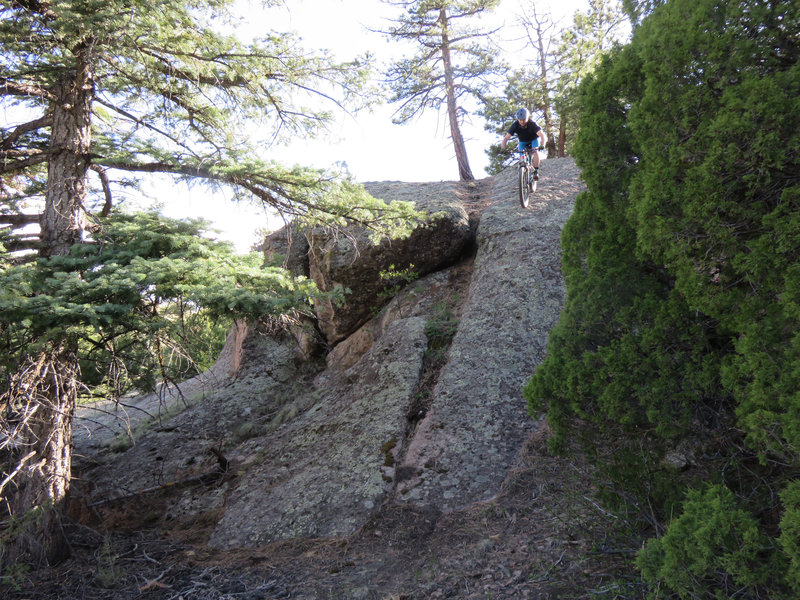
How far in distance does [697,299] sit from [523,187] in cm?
685

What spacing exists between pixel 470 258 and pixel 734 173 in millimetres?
6888

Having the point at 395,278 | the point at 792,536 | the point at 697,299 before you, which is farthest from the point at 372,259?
the point at 792,536

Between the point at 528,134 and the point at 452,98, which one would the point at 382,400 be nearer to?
the point at 528,134

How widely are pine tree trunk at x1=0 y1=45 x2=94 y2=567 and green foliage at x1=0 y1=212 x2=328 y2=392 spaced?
0.37 m

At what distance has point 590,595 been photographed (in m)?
2.92

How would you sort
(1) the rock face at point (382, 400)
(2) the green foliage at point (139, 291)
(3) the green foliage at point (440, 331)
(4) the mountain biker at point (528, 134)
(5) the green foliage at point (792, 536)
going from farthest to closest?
(4) the mountain biker at point (528, 134) < (3) the green foliage at point (440, 331) < (1) the rock face at point (382, 400) < (2) the green foliage at point (139, 291) < (5) the green foliage at point (792, 536)

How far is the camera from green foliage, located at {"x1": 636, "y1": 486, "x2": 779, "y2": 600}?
7.47 feet

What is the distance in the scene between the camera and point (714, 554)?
7.78 feet

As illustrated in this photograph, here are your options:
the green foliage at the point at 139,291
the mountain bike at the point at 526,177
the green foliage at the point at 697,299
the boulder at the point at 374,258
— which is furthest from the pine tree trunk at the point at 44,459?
the mountain bike at the point at 526,177

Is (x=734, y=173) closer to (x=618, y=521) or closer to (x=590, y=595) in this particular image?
(x=618, y=521)

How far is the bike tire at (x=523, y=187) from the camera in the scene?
9.00 metres

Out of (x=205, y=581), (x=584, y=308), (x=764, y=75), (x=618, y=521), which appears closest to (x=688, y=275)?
(x=584, y=308)

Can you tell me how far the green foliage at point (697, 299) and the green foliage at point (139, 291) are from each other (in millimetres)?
3162

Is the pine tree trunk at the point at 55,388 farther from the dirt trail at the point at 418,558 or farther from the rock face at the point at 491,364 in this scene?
the rock face at the point at 491,364
